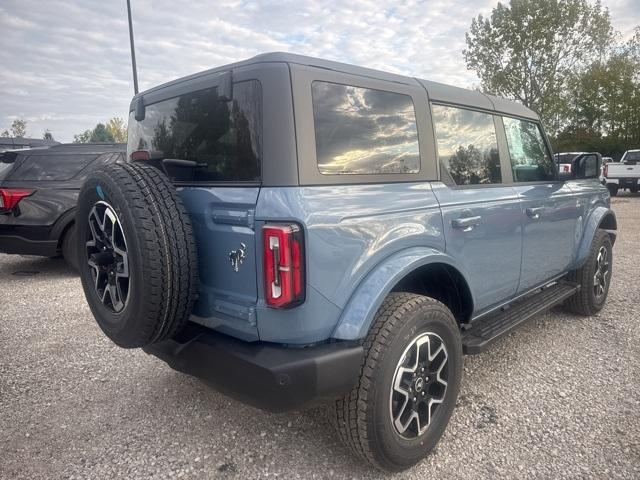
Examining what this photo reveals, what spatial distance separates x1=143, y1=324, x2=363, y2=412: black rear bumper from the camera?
183cm

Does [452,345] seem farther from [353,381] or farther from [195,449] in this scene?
[195,449]

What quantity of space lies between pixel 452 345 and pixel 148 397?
200 cm

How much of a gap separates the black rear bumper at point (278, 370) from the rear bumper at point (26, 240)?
16.0 feet

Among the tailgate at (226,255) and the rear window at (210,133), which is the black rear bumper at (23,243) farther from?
the tailgate at (226,255)

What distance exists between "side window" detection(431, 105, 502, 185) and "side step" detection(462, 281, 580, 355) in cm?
95

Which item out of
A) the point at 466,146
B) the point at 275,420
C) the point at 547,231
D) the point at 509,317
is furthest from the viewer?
the point at 547,231

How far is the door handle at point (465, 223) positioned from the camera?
2500 millimetres

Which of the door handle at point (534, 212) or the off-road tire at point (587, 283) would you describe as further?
the off-road tire at point (587, 283)

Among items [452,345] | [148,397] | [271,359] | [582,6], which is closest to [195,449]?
[148,397]

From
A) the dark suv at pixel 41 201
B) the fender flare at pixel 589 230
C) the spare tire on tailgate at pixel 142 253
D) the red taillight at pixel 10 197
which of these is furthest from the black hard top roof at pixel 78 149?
the fender flare at pixel 589 230

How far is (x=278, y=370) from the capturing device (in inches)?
71.2

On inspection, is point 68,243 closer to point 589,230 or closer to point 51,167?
point 51,167

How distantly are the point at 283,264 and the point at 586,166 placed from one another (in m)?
3.22

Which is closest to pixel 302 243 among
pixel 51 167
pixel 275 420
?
pixel 275 420
